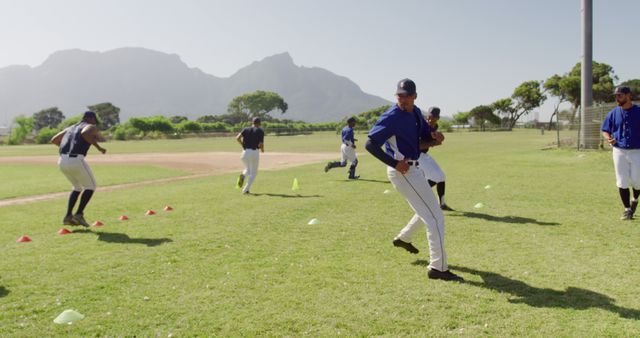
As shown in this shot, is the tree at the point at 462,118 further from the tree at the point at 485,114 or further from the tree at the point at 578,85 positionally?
the tree at the point at 578,85

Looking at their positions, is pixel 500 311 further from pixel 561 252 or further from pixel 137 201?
pixel 137 201

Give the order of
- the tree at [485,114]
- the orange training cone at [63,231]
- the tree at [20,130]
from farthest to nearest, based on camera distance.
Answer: the tree at [485,114]
the tree at [20,130]
the orange training cone at [63,231]

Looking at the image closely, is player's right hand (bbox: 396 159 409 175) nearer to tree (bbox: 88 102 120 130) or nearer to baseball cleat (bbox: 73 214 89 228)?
baseball cleat (bbox: 73 214 89 228)

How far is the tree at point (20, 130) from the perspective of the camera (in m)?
80.8

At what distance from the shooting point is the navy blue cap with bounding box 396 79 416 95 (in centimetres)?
525

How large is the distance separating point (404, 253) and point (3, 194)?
13.5 m

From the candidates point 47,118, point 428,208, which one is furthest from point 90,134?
point 47,118

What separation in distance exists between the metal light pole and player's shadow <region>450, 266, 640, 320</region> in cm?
2456

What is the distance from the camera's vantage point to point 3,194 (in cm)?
1463

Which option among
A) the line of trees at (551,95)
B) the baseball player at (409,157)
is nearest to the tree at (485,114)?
the line of trees at (551,95)

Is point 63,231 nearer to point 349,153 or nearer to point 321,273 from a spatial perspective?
point 321,273

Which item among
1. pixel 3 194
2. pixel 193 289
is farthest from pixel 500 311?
pixel 3 194

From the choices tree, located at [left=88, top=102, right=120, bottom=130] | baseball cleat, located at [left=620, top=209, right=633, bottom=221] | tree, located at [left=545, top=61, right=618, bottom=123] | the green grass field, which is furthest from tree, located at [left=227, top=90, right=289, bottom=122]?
baseball cleat, located at [left=620, top=209, right=633, bottom=221]

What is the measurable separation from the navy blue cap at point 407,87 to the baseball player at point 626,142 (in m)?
5.01
